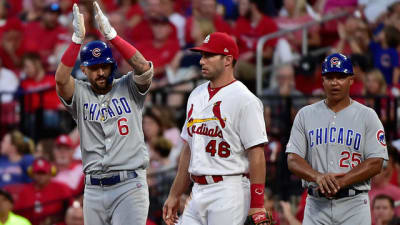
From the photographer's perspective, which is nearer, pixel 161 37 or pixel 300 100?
pixel 300 100

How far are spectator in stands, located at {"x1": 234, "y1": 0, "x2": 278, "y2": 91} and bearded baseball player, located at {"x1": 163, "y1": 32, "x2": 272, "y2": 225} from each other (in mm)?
6125

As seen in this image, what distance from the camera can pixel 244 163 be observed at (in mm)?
6598

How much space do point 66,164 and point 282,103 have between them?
313cm

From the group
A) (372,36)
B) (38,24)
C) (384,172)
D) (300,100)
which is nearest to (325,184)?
(384,172)

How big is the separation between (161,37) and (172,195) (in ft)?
24.2

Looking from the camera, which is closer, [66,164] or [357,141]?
[357,141]

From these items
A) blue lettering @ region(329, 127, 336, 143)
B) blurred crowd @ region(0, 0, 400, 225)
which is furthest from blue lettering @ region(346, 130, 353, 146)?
blurred crowd @ region(0, 0, 400, 225)

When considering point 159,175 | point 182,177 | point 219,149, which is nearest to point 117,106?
point 182,177

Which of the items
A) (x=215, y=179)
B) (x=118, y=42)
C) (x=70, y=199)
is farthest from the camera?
(x=70, y=199)

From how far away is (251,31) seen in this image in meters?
13.9

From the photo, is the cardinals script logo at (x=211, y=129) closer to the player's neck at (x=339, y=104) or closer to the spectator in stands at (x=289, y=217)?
the player's neck at (x=339, y=104)

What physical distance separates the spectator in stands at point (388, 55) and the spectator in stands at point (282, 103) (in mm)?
1123

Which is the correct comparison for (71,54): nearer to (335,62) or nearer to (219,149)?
(219,149)

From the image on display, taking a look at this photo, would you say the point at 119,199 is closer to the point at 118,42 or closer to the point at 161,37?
the point at 118,42
